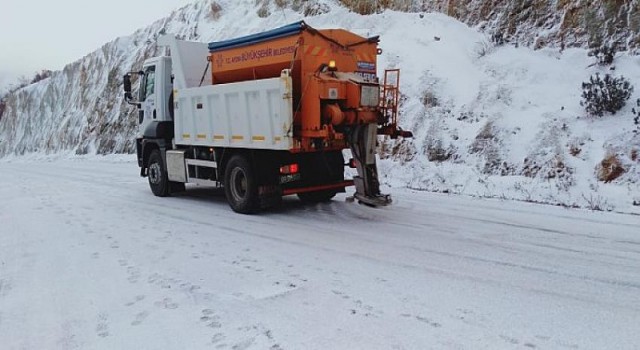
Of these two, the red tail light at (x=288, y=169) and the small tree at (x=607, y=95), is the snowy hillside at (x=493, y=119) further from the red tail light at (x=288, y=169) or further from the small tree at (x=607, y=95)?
the red tail light at (x=288, y=169)

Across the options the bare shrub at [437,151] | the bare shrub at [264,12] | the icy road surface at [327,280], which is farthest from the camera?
the bare shrub at [264,12]

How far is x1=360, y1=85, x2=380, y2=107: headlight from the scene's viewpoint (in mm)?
8320

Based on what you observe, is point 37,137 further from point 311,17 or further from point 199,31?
point 311,17

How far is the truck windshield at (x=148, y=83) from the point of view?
1196 cm

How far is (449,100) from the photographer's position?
14766mm

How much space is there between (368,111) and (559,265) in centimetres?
388

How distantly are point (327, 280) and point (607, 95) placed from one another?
9.12 m

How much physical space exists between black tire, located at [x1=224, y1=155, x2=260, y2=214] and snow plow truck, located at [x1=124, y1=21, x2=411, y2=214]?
0.02m

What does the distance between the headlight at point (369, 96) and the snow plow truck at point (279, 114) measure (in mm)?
16

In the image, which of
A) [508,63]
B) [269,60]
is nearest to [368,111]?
[269,60]

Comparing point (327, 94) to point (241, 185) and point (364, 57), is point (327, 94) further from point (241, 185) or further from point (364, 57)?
point (241, 185)

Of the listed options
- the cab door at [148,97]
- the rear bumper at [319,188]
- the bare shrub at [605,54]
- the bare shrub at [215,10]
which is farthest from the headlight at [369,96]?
the bare shrub at [215,10]

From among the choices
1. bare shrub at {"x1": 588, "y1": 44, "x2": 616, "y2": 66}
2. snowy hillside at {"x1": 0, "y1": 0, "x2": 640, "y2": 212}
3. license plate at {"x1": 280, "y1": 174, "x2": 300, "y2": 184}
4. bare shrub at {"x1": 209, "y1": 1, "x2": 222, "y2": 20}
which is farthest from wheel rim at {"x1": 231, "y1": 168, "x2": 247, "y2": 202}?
bare shrub at {"x1": 209, "y1": 1, "x2": 222, "y2": 20}

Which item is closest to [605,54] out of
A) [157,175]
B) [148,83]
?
[148,83]
